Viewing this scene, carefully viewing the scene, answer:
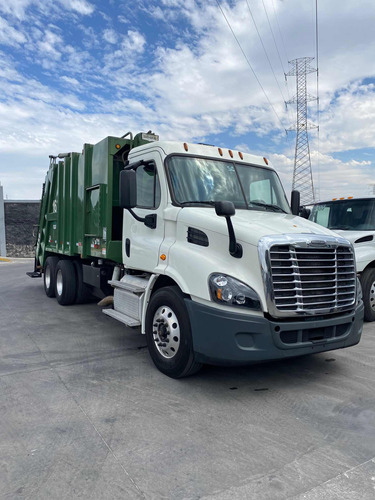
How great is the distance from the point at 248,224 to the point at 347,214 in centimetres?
466

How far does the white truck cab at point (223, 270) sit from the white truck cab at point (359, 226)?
2.55 metres

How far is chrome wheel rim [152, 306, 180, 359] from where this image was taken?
443cm

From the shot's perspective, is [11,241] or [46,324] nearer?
[46,324]

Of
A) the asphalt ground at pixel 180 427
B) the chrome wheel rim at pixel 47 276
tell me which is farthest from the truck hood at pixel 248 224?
the chrome wheel rim at pixel 47 276

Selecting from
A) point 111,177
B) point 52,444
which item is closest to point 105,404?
point 52,444

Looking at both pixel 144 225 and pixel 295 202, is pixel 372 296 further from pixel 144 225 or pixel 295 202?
pixel 144 225

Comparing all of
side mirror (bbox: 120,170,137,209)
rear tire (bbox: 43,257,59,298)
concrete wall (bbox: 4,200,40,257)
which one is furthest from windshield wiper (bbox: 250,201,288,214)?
concrete wall (bbox: 4,200,40,257)

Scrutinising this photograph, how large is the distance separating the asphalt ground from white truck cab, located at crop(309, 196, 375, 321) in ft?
6.34

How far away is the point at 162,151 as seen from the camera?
16.8ft

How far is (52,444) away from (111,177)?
164 inches

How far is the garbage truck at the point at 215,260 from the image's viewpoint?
12.9 ft

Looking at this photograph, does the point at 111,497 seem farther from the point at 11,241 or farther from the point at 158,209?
the point at 11,241

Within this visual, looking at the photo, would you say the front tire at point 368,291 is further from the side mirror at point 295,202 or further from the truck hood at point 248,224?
the truck hood at point 248,224

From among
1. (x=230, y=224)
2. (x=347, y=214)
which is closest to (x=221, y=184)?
(x=230, y=224)
